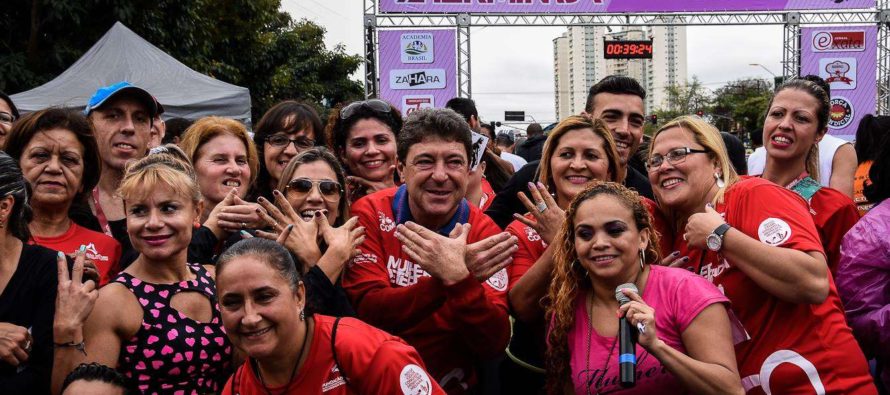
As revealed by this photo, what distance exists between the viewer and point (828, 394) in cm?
289

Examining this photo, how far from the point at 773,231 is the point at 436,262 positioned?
1303 mm

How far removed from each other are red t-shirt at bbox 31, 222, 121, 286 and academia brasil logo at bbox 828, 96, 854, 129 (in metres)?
16.3

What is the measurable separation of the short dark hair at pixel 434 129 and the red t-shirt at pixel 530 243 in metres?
0.45

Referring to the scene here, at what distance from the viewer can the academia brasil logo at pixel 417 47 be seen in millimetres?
16016

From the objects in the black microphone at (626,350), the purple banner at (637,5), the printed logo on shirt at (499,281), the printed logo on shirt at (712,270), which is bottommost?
the black microphone at (626,350)

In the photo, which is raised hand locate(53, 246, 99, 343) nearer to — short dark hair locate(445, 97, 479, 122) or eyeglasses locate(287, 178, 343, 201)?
eyeglasses locate(287, 178, 343, 201)

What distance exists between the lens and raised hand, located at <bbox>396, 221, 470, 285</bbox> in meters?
3.16

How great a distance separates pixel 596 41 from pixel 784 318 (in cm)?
7228

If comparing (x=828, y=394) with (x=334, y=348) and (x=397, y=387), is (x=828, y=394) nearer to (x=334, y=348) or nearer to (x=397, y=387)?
(x=397, y=387)

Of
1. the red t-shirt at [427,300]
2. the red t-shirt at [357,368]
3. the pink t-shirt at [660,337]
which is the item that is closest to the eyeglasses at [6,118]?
the red t-shirt at [427,300]

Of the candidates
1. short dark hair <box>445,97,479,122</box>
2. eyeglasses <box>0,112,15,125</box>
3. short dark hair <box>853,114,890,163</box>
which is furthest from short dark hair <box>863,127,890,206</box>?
eyeglasses <box>0,112,15,125</box>

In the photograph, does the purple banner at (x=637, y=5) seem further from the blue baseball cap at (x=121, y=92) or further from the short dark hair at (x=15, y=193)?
the short dark hair at (x=15, y=193)

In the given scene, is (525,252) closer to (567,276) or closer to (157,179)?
(567,276)

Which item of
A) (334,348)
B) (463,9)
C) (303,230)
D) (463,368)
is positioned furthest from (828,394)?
(463,9)
